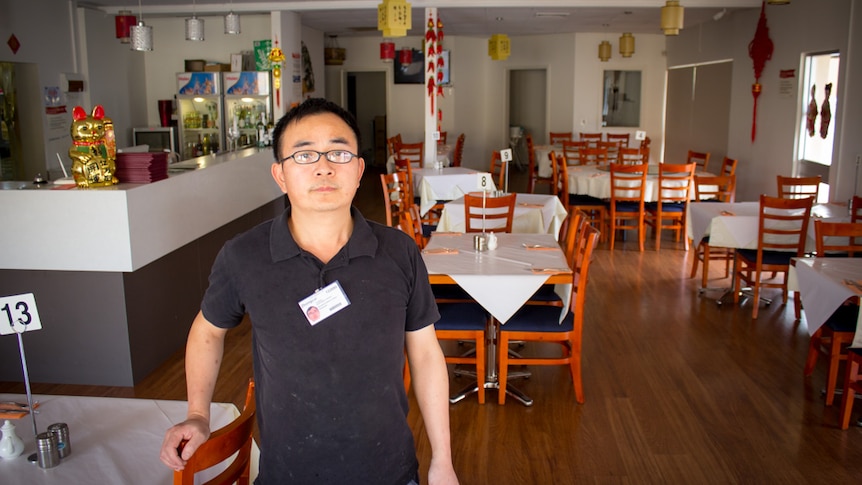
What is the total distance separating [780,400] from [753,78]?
20.0ft

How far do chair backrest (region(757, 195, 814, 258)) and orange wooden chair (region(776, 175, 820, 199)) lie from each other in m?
1.32

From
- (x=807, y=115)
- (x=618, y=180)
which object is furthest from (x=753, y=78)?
(x=618, y=180)

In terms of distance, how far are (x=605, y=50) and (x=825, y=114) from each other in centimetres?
611

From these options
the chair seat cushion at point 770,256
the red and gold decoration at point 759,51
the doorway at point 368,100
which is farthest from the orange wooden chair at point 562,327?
the doorway at point 368,100

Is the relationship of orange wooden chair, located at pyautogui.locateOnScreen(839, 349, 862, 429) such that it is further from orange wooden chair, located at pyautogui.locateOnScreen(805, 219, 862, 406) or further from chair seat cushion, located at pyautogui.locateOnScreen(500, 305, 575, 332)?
chair seat cushion, located at pyautogui.locateOnScreen(500, 305, 575, 332)

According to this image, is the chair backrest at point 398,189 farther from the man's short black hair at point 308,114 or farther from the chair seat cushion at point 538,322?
the man's short black hair at point 308,114

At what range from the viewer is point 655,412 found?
13.5 feet

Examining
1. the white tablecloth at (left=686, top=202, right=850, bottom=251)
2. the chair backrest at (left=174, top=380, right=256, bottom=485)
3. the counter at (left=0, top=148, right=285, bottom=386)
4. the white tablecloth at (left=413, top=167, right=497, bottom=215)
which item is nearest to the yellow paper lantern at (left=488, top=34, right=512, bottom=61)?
the white tablecloth at (left=413, top=167, right=497, bottom=215)

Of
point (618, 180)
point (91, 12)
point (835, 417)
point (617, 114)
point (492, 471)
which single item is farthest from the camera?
point (617, 114)

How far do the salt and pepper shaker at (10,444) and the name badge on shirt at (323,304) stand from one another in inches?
43.6

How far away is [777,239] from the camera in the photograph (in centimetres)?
580

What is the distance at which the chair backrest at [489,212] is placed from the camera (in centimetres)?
606

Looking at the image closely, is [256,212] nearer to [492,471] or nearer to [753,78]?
[492,471]

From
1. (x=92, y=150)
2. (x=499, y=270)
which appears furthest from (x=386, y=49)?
(x=499, y=270)
